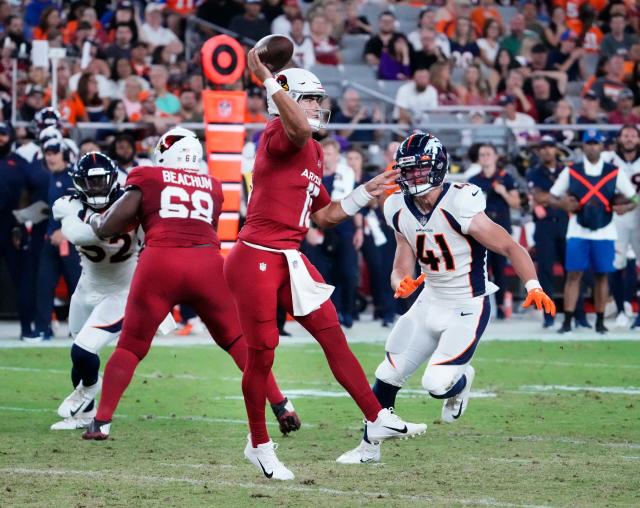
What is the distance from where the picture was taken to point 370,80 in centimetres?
1869

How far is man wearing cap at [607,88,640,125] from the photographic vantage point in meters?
17.8

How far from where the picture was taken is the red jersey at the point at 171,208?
26.0ft

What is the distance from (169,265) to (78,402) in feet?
3.99

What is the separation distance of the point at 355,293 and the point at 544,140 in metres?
2.75

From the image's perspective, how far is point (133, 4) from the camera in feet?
60.7

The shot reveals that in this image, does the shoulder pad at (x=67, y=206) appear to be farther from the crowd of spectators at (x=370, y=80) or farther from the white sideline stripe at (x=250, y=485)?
the crowd of spectators at (x=370, y=80)

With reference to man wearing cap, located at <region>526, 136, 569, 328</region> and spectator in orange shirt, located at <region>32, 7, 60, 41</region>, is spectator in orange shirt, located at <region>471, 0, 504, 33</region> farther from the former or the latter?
spectator in orange shirt, located at <region>32, 7, 60, 41</region>

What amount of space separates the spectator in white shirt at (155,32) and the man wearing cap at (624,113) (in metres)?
5.56

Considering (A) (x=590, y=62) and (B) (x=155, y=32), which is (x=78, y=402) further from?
(A) (x=590, y=62)

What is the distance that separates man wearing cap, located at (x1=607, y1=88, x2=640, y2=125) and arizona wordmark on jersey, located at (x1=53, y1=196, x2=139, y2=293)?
33.9 feet

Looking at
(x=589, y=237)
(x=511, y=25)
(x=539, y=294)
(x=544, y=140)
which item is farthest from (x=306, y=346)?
(x=511, y=25)

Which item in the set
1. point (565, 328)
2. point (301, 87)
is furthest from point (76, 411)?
point (565, 328)

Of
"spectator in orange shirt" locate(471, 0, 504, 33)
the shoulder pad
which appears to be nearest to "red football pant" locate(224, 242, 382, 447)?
the shoulder pad

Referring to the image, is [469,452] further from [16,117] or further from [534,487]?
[16,117]
